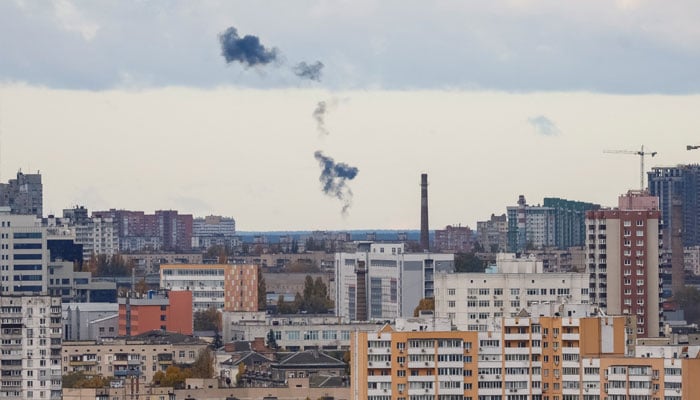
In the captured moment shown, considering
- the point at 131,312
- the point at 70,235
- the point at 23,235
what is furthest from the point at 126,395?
the point at 70,235

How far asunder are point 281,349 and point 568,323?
58.4 metres

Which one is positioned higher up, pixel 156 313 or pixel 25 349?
pixel 156 313

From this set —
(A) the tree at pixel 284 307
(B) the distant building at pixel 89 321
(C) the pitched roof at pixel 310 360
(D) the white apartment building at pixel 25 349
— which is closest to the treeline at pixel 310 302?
(A) the tree at pixel 284 307

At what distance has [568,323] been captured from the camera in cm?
8975

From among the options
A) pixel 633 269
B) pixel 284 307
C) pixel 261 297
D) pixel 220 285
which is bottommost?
pixel 284 307

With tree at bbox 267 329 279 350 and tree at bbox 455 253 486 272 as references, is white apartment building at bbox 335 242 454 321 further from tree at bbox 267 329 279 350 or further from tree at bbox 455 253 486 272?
tree at bbox 267 329 279 350

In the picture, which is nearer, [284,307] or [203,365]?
[203,365]

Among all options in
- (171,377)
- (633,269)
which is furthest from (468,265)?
(171,377)

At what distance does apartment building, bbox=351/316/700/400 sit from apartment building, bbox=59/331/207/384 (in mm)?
42546

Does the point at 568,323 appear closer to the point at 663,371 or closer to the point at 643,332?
the point at 663,371

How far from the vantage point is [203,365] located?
132375mm

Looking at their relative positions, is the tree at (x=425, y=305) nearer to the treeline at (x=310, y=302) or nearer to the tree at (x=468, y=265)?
the treeline at (x=310, y=302)

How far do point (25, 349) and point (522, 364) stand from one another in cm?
1683

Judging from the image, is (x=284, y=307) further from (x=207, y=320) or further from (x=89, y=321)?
(x=89, y=321)
